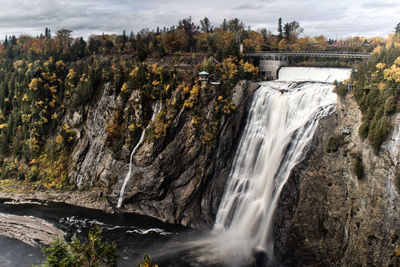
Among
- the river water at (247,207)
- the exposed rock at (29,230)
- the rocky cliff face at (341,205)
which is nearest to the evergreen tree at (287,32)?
the river water at (247,207)

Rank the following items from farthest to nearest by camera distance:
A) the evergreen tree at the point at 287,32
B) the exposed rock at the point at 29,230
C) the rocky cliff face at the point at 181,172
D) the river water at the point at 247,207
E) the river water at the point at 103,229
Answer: the evergreen tree at the point at 287,32 < the rocky cliff face at the point at 181,172 < the exposed rock at the point at 29,230 < the river water at the point at 103,229 < the river water at the point at 247,207

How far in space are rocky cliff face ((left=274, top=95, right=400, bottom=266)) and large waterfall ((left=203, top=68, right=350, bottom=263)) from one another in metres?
1.54

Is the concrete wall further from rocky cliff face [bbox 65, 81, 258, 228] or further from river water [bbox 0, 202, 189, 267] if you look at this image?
river water [bbox 0, 202, 189, 267]

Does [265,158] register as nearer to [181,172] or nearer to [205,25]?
[181,172]

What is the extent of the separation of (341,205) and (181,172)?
69.5 feet

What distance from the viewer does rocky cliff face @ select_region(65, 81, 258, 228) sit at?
143 ft

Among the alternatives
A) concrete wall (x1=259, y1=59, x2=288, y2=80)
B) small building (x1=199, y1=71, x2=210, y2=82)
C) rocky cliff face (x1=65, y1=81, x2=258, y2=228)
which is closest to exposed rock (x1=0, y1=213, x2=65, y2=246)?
rocky cliff face (x1=65, y1=81, x2=258, y2=228)

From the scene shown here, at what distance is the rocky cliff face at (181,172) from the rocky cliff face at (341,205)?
440 inches

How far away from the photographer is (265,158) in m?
39.0

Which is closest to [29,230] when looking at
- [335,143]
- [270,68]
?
[335,143]

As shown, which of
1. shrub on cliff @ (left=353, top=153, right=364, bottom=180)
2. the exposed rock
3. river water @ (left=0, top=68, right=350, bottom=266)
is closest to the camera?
shrub on cliff @ (left=353, top=153, right=364, bottom=180)

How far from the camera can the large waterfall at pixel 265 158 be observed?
35406 mm

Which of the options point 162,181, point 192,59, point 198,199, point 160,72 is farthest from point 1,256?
point 192,59

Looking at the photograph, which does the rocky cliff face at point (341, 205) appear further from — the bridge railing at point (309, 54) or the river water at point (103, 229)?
the bridge railing at point (309, 54)
